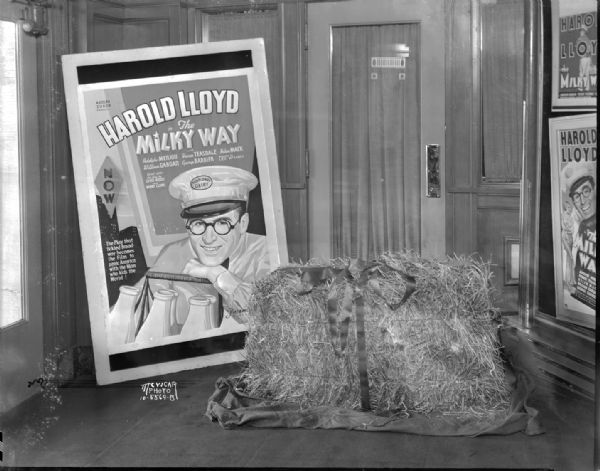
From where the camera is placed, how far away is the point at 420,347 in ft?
10.2

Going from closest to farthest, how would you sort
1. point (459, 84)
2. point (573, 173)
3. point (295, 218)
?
point (459, 84) → point (295, 218) → point (573, 173)

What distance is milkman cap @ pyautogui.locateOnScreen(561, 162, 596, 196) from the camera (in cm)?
311

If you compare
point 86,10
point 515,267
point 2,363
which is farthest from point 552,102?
point 2,363

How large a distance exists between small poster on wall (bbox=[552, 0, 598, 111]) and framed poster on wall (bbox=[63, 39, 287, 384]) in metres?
1.07

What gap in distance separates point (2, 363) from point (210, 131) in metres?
1.20

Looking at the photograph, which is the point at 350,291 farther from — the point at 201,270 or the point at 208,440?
the point at 208,440

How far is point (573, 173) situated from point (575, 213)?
151 mm

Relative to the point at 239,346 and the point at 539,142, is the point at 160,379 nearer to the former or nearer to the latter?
the point at 239,346

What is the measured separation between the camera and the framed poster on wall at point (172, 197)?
9.99 ft

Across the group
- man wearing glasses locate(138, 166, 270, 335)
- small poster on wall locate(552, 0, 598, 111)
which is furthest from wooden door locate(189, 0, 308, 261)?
small poster on wall locate(552, 0, 598, 111)

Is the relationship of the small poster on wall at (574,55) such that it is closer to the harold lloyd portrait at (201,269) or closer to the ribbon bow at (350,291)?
the ribbon bow at (350,291)

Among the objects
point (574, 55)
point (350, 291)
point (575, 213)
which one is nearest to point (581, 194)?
point (575, 213)

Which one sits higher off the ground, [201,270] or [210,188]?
[210,188]

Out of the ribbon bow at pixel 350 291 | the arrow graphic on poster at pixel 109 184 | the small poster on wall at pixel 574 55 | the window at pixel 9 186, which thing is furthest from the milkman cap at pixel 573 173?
the window at pixel 9 186
